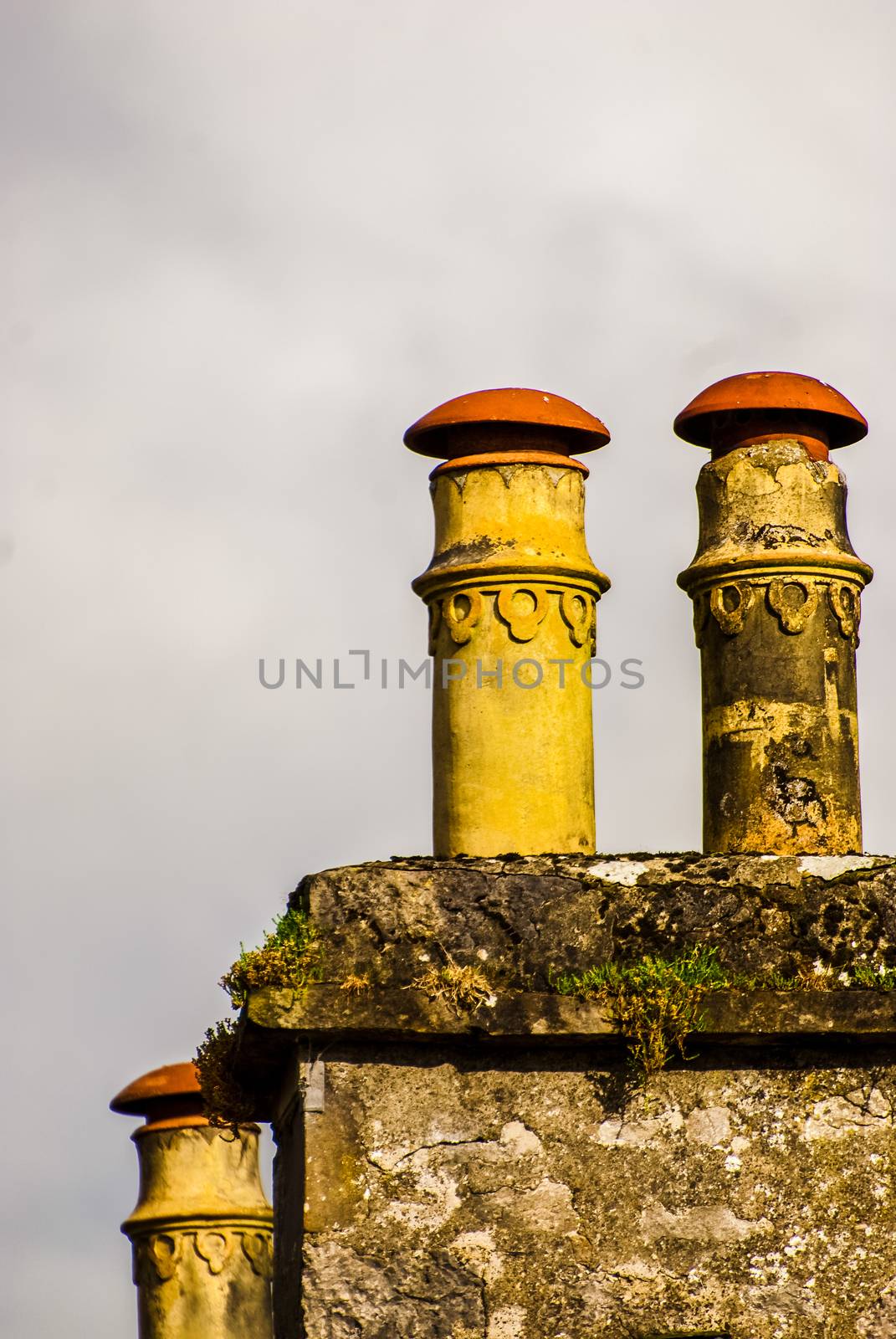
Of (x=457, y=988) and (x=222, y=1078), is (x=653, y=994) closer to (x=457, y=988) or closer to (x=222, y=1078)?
(x=457, y=988)

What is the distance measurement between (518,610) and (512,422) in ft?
1.89

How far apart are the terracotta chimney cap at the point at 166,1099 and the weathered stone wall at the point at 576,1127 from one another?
4950 millimetres

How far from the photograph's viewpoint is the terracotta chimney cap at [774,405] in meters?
6.63

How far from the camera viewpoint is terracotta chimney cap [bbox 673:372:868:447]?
6.63 meters

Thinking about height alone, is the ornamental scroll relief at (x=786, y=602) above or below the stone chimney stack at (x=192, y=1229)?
above

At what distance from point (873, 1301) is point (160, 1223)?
6.04 metres

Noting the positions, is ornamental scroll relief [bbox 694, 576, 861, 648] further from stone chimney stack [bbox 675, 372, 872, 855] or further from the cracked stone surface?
the cracked stone surface

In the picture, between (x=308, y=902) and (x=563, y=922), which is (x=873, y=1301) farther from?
(x=308, y=902)

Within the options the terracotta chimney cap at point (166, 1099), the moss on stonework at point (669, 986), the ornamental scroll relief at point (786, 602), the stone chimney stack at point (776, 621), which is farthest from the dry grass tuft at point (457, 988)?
the terracotta chimney cap at point (166, 1099)

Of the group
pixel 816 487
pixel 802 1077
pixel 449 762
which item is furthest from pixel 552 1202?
pixel 816 487

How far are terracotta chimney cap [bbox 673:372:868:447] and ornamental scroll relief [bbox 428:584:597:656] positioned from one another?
708 millimetres

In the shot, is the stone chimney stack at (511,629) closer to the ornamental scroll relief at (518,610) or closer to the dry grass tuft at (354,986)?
the ornamental scroll relief at (518,610)

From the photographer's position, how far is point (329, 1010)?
550 centimetres

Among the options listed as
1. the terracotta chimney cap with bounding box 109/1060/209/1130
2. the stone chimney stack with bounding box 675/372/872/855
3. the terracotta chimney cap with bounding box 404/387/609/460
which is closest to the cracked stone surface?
the stone chimney stack with bounding box 675/372/872/855
